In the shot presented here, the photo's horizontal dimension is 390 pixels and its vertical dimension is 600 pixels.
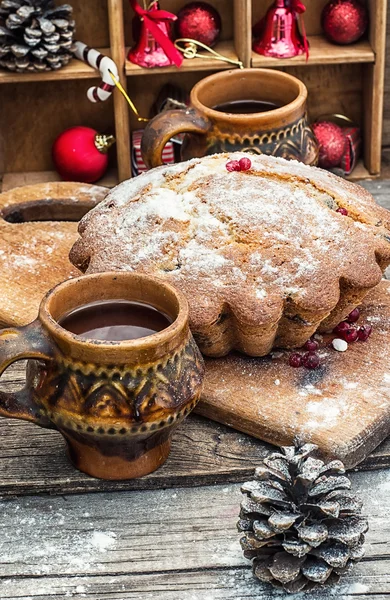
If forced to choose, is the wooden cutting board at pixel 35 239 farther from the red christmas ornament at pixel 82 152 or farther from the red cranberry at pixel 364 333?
the red cranberry at pixel 364 333

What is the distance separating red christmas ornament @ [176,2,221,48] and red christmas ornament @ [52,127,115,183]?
312 mm

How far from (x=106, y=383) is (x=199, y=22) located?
134 centimetres

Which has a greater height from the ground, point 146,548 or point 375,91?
point 375,91

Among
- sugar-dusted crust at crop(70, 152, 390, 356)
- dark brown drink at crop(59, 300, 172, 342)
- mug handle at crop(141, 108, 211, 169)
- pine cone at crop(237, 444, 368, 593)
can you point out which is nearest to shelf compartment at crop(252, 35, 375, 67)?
mug handle at crop(141, 108, 211, 169)

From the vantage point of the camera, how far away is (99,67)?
90.6 inches

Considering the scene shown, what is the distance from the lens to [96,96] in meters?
2.35

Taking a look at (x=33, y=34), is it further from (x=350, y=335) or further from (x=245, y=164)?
(x=350, y=335)

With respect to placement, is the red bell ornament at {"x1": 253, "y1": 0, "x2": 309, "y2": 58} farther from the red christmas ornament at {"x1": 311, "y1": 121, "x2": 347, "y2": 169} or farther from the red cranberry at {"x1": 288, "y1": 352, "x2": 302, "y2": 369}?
the red cranberry at {"x1": 288, "y1": 352, "x2": 302, "y2": 369}

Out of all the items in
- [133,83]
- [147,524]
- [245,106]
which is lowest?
[147,524]

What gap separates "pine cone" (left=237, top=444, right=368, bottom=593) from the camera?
1.16m

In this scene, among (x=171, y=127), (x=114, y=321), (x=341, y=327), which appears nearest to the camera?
(x=114, y=321)

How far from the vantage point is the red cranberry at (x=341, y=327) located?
157 centimetres

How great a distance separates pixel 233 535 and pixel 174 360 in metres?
0.24

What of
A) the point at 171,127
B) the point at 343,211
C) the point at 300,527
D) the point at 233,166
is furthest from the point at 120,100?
the point at 300,527
